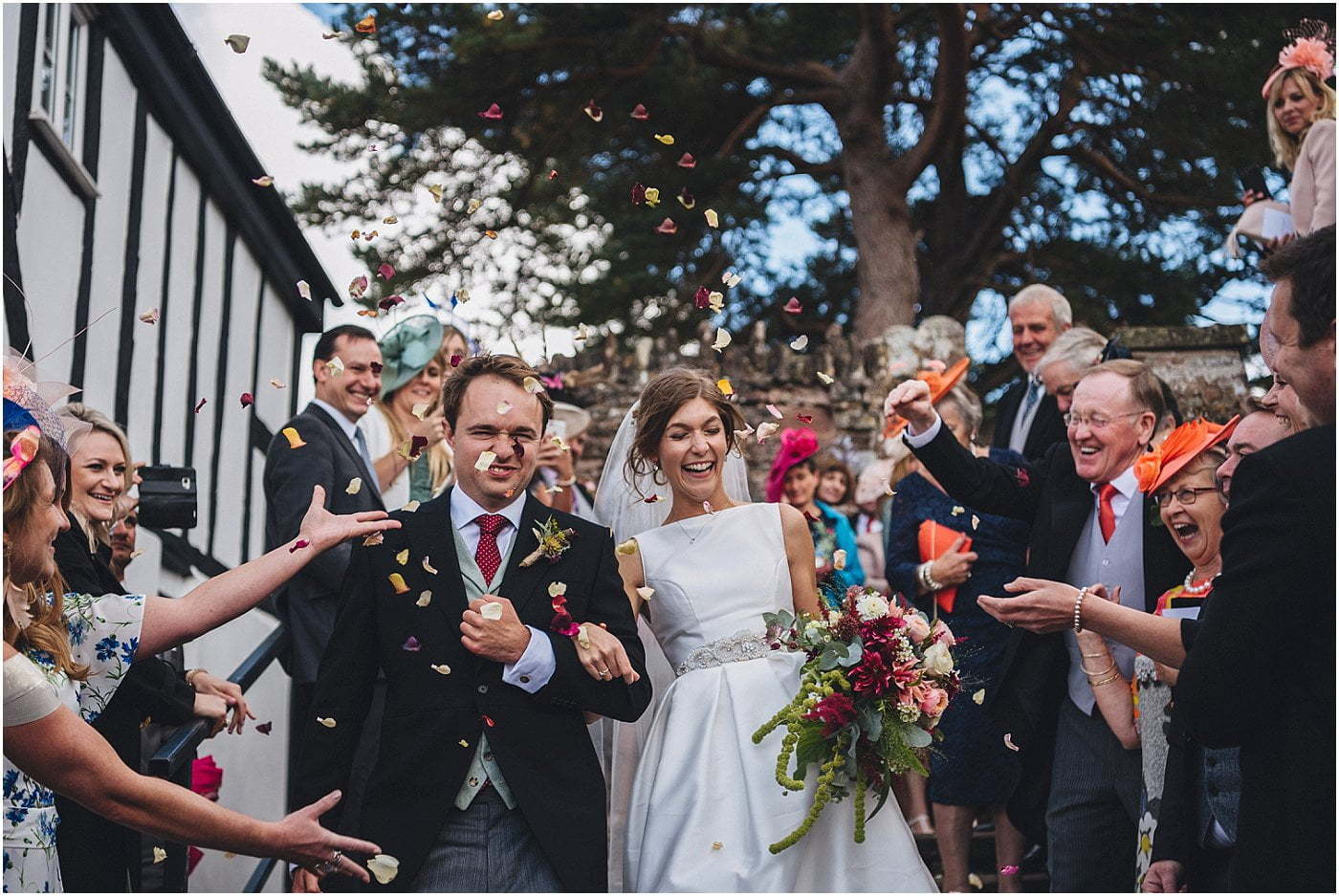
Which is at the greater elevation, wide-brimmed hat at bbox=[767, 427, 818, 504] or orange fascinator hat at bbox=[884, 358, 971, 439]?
orange fascinator hat at bbox=[884, 358, 971, 439]

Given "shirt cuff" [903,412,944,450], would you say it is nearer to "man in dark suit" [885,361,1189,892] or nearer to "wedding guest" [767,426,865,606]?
"man in dark suit" [885,361,1189,892]

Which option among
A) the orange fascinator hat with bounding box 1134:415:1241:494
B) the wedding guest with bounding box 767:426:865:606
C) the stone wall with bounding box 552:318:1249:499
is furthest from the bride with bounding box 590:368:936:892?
the stone wall with bounding box 552:318:1249:499

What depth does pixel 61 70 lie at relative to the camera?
7.28 m

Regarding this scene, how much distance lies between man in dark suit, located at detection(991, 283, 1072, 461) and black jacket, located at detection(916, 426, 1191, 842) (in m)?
1.06

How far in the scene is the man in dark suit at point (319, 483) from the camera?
5457 mm

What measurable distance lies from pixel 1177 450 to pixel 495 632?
219 cm

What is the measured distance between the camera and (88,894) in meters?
3.69

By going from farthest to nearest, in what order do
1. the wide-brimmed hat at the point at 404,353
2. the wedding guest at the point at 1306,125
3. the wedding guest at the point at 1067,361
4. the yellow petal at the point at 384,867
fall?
the wide-brimmed hat at the point at 404,353 < the wedding guest at the point at 1306,125 < the wedding guest at the point at 1067,361 < the yellow petal at the point at 384,867

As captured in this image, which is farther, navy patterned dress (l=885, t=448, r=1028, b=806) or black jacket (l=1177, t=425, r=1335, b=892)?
navy patterned dress (l=885, t=448, r=1028, b=806)

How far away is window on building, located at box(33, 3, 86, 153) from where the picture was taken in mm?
6977

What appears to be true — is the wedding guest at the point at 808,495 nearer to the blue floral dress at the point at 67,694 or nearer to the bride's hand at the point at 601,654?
the bride's hand at the point at 601,654

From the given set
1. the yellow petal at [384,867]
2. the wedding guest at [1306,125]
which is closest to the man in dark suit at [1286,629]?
the yellow petal at [384,867]

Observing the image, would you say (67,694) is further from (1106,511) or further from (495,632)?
(1106,511)

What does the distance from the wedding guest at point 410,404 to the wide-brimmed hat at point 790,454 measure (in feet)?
6.28
